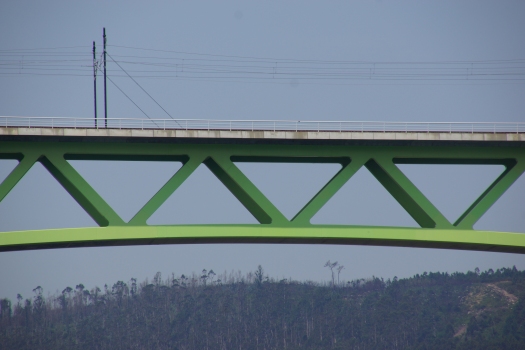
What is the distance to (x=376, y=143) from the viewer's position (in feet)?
118

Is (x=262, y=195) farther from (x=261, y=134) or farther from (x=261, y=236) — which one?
(x=261, y=134)

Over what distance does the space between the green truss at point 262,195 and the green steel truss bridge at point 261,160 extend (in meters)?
0.03

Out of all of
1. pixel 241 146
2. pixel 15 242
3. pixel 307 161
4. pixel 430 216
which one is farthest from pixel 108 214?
pixel 430 216

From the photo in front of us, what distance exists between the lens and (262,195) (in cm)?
3466

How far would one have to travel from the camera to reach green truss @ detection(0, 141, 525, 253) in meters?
33.7

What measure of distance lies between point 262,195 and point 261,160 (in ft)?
8.09

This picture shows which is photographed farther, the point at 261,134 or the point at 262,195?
the point at 261,134

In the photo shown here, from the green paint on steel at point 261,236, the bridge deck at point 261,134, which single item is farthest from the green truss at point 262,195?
the bridge deck at point 261,134

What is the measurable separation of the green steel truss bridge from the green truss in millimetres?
35

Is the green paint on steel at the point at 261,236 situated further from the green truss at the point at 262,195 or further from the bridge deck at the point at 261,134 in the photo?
the bridge deck at the point at 261,134

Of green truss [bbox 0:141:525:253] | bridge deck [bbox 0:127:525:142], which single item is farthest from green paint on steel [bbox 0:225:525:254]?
bridge deck [bbox 0:127:525:142]

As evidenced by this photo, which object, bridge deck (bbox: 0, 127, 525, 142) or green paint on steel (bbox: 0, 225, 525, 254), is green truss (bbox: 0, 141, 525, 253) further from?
bridge deck (bbox: 0, 127, 525, 142)

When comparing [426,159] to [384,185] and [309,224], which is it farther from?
[309,224]

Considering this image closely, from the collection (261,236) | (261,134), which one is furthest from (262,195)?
(261,134)
